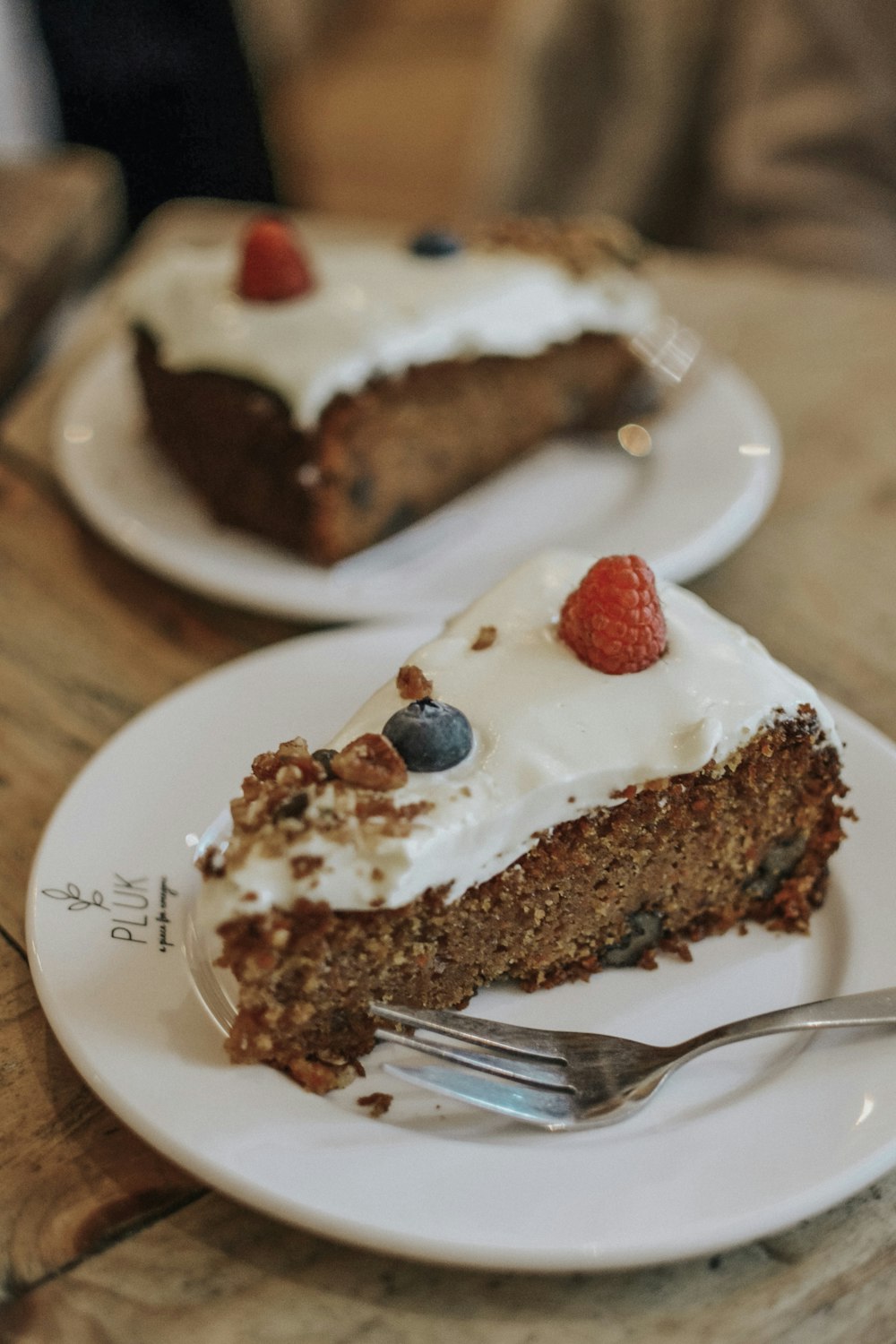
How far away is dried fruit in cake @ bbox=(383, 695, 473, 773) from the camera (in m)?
1.35

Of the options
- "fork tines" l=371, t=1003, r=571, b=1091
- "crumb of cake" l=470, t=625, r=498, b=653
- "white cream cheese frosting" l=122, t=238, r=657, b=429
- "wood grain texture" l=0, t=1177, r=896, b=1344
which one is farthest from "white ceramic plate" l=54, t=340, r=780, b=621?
"wood grain texture" l=0, t=1177, r=896, b=1344

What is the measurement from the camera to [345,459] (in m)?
2.30

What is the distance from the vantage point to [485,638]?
60.6 inches

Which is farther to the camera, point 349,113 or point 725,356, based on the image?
point 349,113

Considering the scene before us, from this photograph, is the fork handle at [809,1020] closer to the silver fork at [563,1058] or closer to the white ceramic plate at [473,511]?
the silver fork at [563,1058]

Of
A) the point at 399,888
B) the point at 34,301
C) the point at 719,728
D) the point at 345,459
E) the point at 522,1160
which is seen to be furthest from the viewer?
the point at 34,301

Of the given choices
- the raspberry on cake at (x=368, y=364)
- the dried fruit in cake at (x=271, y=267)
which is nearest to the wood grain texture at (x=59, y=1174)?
the raspberry on cake at (x=368, y=364)

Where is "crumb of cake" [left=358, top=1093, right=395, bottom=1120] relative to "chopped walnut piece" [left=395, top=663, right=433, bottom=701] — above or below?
below

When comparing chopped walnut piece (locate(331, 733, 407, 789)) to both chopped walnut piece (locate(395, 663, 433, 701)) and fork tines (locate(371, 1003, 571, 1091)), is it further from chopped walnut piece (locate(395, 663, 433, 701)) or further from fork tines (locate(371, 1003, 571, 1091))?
fork tines (locate(371, 1003, 571, 1091))

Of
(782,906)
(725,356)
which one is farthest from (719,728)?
(725,356)

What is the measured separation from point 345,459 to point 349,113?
3601mm

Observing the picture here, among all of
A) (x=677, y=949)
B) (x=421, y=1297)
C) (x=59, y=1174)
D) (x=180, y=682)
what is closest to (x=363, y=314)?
(x=180, y=682)

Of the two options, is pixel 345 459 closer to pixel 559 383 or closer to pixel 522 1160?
pixel 559 383

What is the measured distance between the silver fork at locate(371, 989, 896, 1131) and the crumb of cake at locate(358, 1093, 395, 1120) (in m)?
0.03
